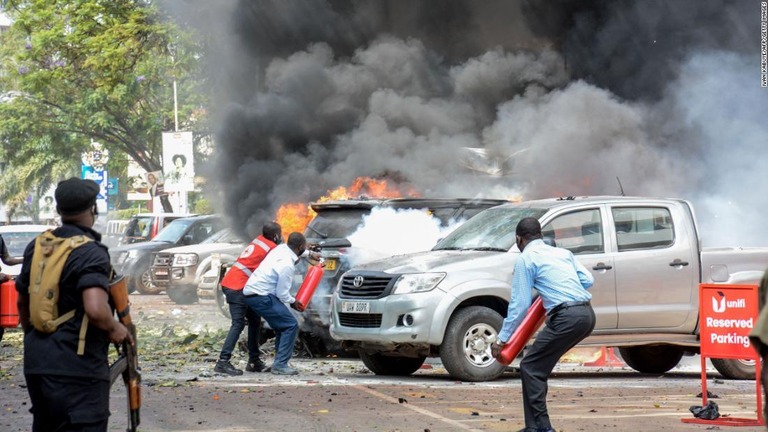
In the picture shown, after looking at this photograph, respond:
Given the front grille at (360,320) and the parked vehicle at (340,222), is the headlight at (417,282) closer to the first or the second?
the front grille at (360,320)

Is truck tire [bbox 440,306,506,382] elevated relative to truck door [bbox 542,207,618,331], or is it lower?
lower

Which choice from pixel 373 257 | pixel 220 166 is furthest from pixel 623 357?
pixel 220 166

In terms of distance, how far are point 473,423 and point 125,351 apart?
3.73 m

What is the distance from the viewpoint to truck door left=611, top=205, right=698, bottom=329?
11531 millimetres

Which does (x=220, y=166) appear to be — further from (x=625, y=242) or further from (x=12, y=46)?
(x=12, y=46)

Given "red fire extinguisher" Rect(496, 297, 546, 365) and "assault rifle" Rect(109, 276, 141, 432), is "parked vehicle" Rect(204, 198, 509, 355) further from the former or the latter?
"assault rifle" Rect(109, 276, 141, 432)

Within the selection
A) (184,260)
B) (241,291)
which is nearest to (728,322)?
(241,291)

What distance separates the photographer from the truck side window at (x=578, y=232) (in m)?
11.6

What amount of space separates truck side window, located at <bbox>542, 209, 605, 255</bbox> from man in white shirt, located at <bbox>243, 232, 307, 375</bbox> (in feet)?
8.61

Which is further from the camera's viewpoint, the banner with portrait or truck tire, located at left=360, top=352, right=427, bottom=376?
the banner with portrait

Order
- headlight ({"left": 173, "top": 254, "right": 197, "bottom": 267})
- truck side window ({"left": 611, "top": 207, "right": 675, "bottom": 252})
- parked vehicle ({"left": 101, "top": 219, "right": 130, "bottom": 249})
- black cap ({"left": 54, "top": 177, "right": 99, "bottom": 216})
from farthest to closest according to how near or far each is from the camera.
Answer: parked vehicle ({"left": 101, "top": 219, "right": 130, "bottom": 249}) < headlight ({"left": 173, "top": 254, "right": 197, "bottom": 267}) < truck side window ({"left": 611, "top": 207, "right": 675, "bottom": 252}) < black cap ({"left": 54, "top": 177, "right": 99, "bottom": 216})

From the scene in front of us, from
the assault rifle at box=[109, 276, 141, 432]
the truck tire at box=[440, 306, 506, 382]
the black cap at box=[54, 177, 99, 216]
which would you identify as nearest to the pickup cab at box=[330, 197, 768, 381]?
the truck tire at box=[440, 306, 506, 382]

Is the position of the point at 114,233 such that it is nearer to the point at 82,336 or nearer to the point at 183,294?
the point at 183,294

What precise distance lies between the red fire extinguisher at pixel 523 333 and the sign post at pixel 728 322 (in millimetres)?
1673
